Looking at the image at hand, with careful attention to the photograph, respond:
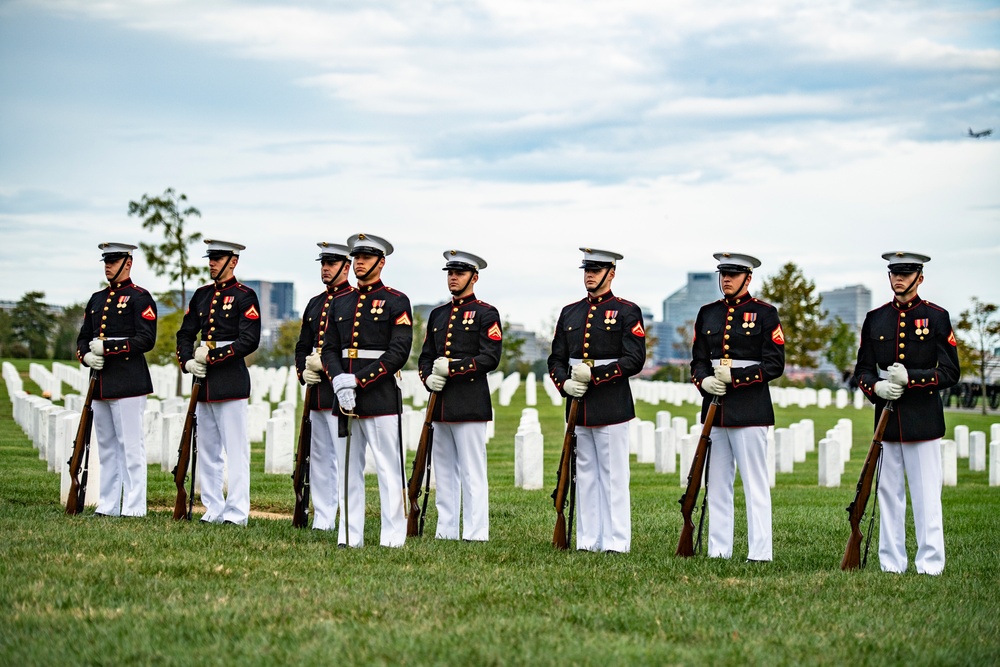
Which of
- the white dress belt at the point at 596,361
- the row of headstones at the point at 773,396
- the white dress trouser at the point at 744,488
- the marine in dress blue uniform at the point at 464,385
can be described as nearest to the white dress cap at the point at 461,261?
the marine in dress blue uniform at the point at 464,385

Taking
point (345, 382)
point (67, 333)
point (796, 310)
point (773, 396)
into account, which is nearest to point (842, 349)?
point (796, 310)

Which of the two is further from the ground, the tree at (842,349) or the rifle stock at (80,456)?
the tree at (842,349)

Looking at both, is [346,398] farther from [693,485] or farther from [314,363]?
[693,485]

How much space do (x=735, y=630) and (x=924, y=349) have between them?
3.14 m

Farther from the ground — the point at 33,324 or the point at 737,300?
the point at 33,324

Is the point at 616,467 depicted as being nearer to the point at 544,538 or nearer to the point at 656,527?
the point at 544,538

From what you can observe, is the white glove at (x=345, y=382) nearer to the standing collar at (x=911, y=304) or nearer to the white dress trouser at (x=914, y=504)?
the white dress trouser at (x=914, y=504)

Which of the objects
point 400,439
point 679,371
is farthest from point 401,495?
point 679,371

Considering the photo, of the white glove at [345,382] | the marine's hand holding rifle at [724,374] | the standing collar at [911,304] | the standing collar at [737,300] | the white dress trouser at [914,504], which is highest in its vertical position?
the standing collar at [737,300]

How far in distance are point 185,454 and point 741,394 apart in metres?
4.74

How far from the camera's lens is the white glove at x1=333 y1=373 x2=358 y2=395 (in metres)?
9.30

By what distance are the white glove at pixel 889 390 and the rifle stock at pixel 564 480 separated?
7.34 feet

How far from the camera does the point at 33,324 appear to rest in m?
58.1

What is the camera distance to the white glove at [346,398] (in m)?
9.27
